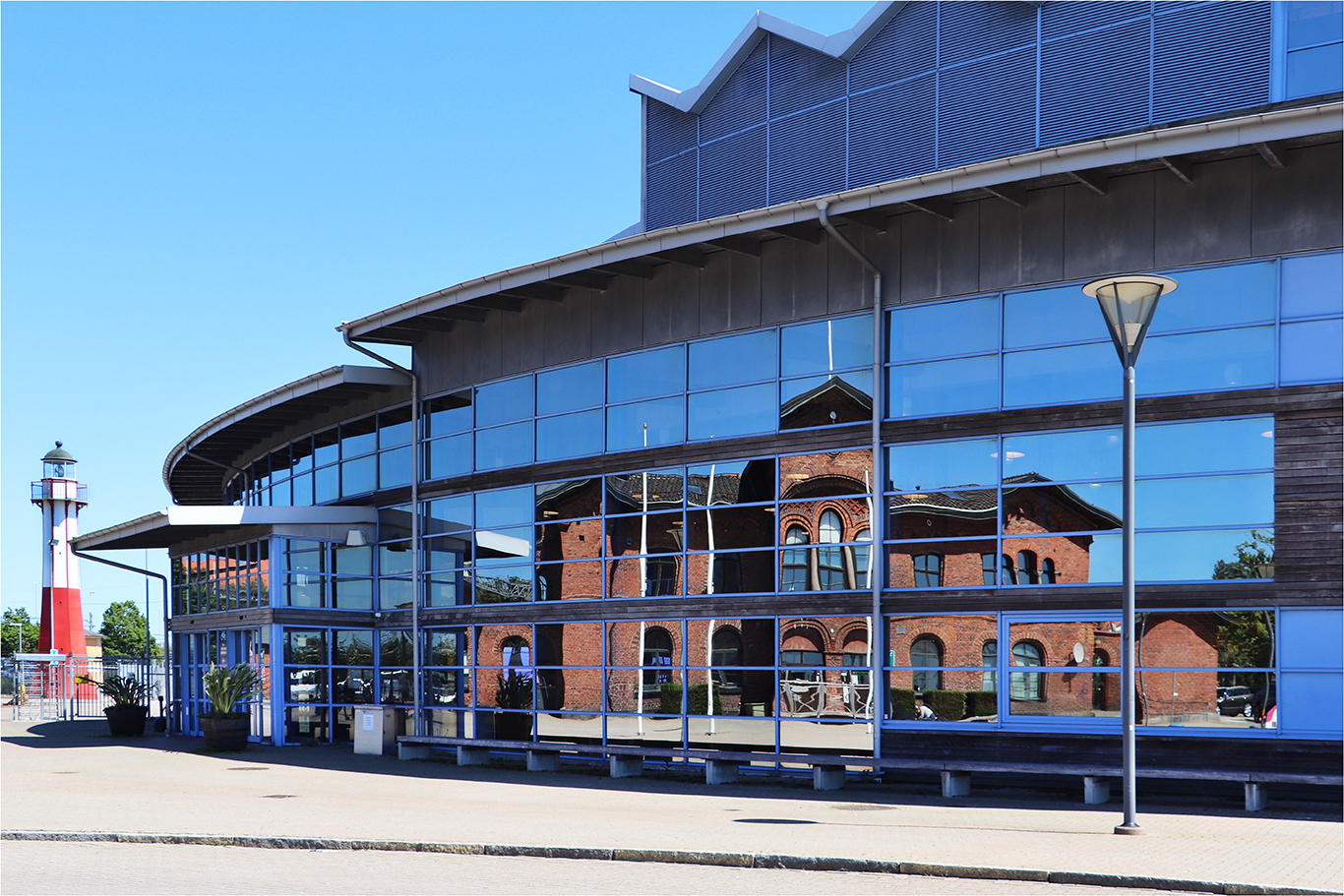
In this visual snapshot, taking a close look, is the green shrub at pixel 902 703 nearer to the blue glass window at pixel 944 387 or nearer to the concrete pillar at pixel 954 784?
the concrete pillar at pixel 954 784

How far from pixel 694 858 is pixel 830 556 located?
8.34m

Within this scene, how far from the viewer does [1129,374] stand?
12953 mm

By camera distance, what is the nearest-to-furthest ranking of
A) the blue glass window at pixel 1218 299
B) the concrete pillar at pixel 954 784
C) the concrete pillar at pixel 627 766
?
the blue glass window at pixel 1218 299 < the concrete pillar at pixel 954 784 < the concrete pillar at pixel 627 766

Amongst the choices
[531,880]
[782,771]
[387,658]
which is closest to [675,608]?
[782,771]

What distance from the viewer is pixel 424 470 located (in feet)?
83.8

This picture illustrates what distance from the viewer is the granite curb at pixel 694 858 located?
9758 mm

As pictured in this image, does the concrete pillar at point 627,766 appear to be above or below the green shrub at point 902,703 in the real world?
below

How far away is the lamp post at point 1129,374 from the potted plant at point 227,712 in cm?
1796

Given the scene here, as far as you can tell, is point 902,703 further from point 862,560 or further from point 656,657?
point 656,657

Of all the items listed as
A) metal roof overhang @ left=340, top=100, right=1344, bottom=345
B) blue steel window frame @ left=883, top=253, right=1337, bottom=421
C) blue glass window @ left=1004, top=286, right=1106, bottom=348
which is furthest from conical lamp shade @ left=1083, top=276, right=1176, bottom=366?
blue glass window @ left=1004, top=286, right=1106, bottom=348

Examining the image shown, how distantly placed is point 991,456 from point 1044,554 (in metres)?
1.50

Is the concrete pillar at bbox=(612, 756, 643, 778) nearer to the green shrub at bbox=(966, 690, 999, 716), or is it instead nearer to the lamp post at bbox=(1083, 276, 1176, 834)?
the green shrub at bbox=(966, 690, 999, 716)

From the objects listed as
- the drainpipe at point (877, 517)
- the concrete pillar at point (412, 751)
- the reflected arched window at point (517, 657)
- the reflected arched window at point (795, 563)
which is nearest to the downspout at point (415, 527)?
the concrete pillar at point (412, 751)

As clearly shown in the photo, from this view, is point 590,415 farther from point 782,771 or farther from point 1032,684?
point 1032,684
